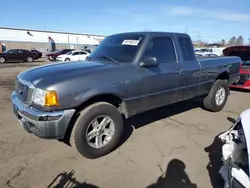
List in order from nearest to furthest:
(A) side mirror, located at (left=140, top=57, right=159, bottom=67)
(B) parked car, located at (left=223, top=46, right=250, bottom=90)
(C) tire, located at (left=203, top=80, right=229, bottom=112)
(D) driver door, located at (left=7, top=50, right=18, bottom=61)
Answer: (A) side mirror, located at (left=140, top=57, right=159, bottom=67) < (C) tire, located at (left=203, top=80, right=229, bottom=112) < (B) parked car, located at (left=223, top=46, right=250, bottom=90) < (D) driver door, located at (left=7, top=50, right=18, bottom=61)

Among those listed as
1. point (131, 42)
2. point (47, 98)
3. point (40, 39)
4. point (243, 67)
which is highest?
point (131, 42)

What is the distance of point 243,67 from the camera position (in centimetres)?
911

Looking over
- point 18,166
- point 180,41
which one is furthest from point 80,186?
point 180,41

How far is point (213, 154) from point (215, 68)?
2671 mm

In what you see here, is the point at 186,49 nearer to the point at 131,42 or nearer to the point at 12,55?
the point at 131,42

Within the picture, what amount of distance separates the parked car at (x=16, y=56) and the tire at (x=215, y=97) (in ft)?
81.8

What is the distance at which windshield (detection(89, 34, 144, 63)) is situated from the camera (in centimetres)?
418

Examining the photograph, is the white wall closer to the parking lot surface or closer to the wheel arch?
the parking lot surface

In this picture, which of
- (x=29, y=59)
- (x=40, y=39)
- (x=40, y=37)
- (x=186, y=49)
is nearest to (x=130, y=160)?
(x=186, y=49)

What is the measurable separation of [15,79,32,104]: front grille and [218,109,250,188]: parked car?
272cm

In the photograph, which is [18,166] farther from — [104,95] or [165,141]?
[165,141]

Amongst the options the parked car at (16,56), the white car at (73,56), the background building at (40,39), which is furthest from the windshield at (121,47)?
the background building at (40,39)

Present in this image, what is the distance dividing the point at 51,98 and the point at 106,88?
0.83 m

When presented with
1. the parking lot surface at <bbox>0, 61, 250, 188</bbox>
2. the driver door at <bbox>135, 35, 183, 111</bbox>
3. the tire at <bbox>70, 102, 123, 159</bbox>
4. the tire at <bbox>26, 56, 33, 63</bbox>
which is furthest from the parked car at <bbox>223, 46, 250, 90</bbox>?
the tire at <bbox>26, 56, 33, 63</bbox>
